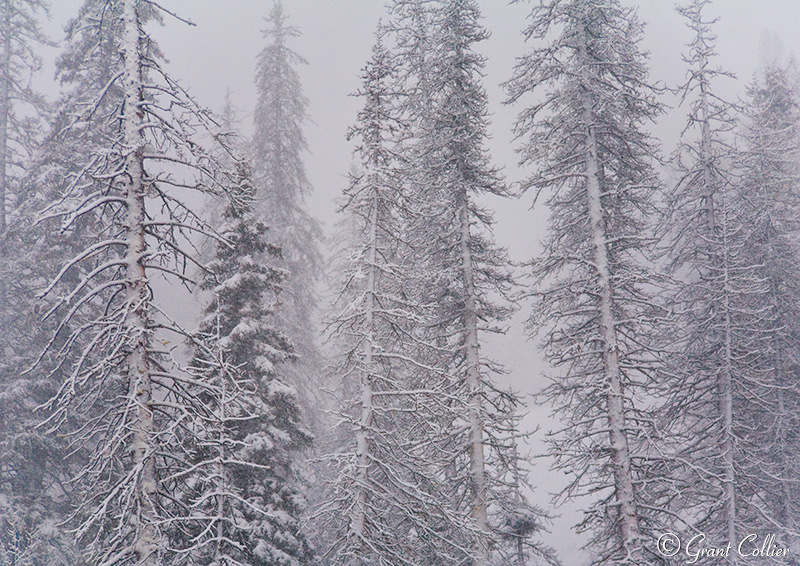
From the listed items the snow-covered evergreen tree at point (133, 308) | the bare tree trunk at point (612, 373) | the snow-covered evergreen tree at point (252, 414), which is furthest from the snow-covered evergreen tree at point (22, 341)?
the bare tree trunk at point (612, 373)

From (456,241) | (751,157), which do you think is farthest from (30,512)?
(751,157)

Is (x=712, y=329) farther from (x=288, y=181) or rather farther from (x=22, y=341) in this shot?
(x=22, y=341)

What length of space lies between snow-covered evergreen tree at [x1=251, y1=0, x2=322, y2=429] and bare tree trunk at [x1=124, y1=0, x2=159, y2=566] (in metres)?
13.8

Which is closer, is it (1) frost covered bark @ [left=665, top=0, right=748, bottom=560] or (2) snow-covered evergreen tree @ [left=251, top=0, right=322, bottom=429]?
(1) frost covered bark @ [left=665, top=0, right=748, bottom=560]

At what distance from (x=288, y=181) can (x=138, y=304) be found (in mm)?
16822

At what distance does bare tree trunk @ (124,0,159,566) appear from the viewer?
20.7ft

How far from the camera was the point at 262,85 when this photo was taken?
76.7 ft

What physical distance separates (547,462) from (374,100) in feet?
121

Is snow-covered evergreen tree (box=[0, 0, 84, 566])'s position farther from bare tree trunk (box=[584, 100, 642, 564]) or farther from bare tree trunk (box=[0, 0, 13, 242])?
bare tree trunk (box=[584, 100, 642, 564])

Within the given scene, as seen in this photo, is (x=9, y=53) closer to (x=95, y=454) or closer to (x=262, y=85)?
(x=262, y=85)

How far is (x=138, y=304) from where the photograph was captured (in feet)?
21.4

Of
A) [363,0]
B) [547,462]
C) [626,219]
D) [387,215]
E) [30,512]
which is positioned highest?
[363,0]

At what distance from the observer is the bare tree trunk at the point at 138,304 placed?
20.7 ft

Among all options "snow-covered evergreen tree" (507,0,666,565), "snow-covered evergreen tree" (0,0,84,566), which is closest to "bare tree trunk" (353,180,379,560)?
"snow-covered evergreen tree" (507,0,666,565)
